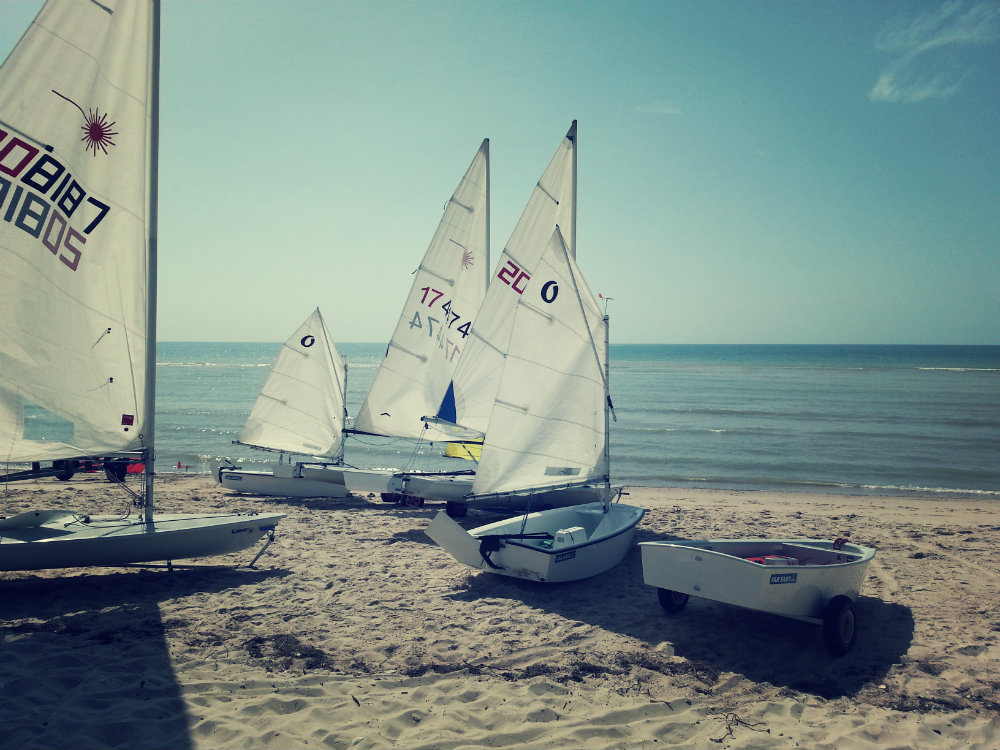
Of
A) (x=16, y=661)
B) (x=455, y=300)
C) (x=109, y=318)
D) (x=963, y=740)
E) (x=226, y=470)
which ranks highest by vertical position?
(x=455, y=300)

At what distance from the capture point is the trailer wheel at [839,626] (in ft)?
21.7

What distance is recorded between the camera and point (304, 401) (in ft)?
54.7

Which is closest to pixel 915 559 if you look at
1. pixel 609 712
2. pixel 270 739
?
pixel 609 712

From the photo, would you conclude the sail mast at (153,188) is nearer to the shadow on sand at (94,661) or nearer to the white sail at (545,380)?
the shadow on sand at (94,661)

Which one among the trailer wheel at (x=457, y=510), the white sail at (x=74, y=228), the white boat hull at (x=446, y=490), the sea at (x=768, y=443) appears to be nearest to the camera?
the white sail at (x=74, y=228)

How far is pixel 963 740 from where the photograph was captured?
16.8ft

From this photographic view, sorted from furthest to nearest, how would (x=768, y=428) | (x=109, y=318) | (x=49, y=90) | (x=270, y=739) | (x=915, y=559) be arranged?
(x=768, y=428), (x=915, y=559), (x=109, y=318), (x=49, y=90), (x=270, y=739)

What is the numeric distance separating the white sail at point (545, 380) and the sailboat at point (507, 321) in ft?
4.53

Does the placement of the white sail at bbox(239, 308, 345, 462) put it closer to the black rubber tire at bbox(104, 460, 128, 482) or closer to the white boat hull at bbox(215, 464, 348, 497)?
the white boat hull at bbox(215, 464, 348, 497)

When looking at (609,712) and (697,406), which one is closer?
(609,712)

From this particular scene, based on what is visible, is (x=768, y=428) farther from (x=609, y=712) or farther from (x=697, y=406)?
(x=609, y=712)

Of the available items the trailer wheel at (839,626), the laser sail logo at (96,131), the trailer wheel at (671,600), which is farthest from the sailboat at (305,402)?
the trailer wheel at (839,626)

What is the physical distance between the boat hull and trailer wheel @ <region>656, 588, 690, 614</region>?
609 mm

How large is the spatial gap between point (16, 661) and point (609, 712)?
5.45 m
